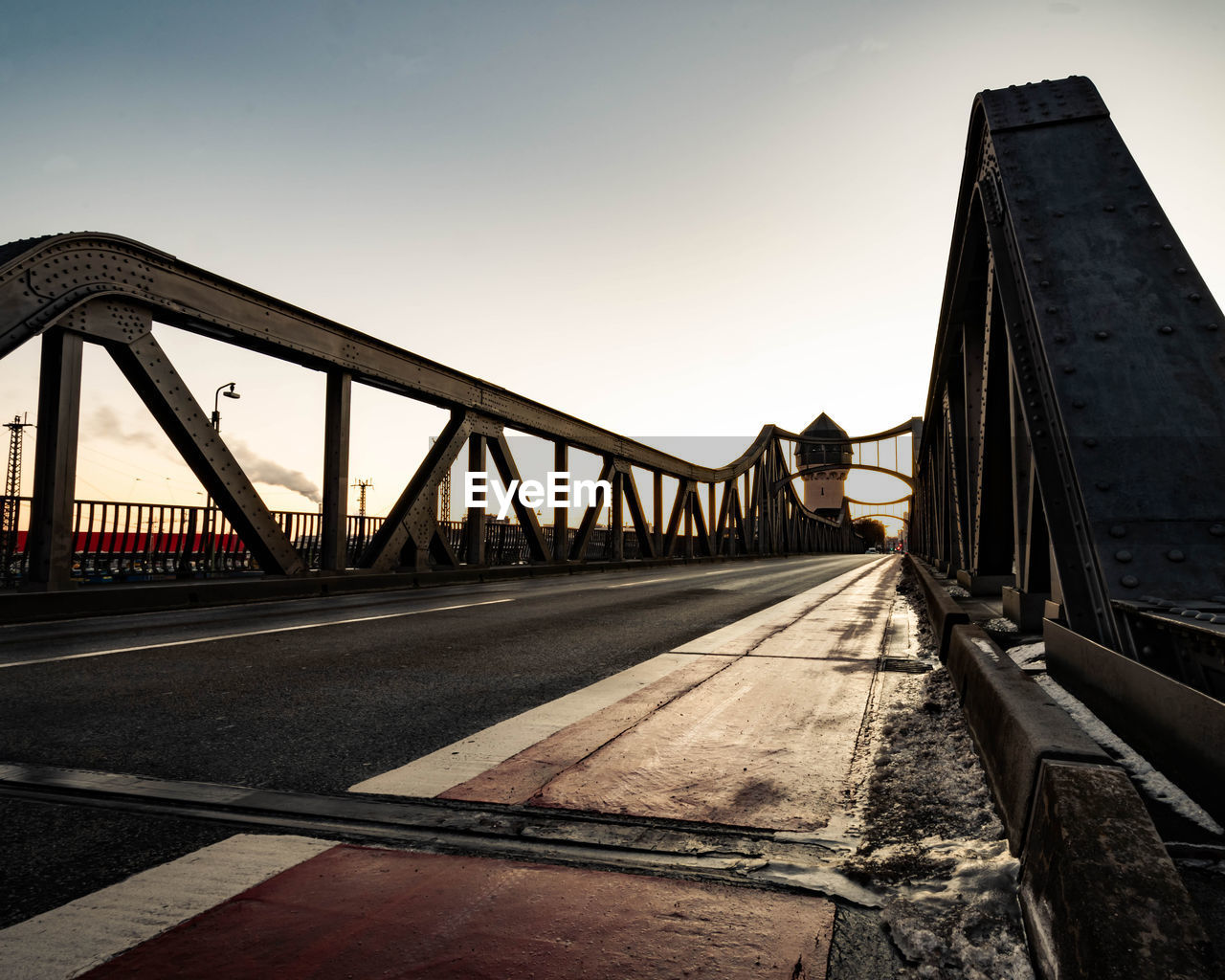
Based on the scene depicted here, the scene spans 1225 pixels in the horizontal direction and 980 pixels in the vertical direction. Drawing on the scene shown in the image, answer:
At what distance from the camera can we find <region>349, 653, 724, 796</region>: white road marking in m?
2.53

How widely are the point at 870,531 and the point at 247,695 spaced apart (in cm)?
14438

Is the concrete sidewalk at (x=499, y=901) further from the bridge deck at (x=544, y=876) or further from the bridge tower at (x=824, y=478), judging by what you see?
the bridge tower at (x=824, y=478)

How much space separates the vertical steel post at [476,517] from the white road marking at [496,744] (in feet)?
35.3

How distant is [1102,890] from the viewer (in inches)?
49.5

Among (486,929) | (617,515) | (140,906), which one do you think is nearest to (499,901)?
(486,929)

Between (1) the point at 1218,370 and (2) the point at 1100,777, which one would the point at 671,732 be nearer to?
(2) the point at 1100,777

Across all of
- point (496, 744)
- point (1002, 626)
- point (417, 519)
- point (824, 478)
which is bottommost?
point (496, 744)

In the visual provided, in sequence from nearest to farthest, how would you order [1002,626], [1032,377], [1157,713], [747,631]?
[1157,713] → [1032,377] → [1002,626] → [747,631]

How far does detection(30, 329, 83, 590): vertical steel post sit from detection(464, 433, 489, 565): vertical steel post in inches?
304

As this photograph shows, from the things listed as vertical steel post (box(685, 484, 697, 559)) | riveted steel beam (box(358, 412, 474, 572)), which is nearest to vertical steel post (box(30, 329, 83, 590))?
riveted steel beam (box(358, 412, 474, 572))

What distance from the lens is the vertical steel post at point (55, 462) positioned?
727 cm

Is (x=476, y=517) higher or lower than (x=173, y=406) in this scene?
lower

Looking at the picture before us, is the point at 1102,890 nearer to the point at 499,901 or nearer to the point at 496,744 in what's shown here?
the point at 499,901

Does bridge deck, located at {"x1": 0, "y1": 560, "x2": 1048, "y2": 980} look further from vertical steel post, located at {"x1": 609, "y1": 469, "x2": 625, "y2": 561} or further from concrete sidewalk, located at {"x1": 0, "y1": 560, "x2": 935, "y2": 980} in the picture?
vertical steel post, located at {"x1": 609, "y1": 469, "x2": 625, "y2": 561}
